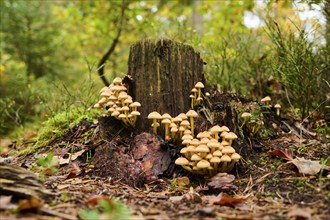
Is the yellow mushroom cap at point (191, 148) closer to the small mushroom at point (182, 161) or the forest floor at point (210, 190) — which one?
the small mushroom at point (182, 161)

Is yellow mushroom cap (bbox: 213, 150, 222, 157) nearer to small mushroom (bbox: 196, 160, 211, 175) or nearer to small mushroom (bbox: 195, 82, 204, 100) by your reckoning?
small mushroom (bbox: 196, 160, 211, 175)

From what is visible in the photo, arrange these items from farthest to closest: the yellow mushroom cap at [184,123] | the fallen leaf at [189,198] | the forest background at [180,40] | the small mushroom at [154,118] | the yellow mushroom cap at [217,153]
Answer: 1. the forest background at [180,40]
2. the small mushroom at [154,118]
3. the yellow mushroom cap at [184,123]
4. the yellow mushroom cap at [217,153]
5. the fallen leaf at [189,198]

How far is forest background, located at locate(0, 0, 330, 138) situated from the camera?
4766 mm

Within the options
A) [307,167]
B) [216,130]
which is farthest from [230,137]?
[307,167]

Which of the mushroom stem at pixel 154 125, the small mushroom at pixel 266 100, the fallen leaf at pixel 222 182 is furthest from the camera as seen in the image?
the small mushroom at pixel 266 100

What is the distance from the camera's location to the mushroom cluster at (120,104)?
3.69m

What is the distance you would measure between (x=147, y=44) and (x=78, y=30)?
13.4 meters

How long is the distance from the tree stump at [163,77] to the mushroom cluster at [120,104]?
0.12 meters

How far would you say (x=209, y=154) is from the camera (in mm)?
3166

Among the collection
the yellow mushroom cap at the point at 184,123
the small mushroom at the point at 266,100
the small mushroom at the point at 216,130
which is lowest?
the small mushroom at the point at 216,130

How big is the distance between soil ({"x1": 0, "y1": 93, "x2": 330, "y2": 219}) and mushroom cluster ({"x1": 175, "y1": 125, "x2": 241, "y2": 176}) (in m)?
0.13

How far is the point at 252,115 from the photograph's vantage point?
150 inches

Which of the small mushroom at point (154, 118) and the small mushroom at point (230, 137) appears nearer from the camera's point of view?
the small mushroom at point (230, 137)

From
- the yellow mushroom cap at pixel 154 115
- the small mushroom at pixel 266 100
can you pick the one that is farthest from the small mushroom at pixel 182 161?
the small mushroom at pixel 266 100
